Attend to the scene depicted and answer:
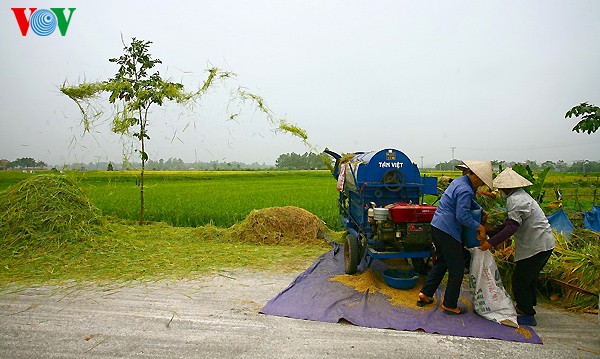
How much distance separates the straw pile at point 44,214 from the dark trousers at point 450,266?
6807 mm

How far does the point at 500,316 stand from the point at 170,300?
3952 mm

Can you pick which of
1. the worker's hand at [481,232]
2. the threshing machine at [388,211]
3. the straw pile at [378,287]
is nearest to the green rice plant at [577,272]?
the worker's hand at [481,232]

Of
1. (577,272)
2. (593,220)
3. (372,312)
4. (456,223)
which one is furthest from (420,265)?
(593,220)

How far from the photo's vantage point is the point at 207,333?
3912 millimetres

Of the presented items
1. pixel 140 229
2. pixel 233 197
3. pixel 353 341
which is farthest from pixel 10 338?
pixel 233 197

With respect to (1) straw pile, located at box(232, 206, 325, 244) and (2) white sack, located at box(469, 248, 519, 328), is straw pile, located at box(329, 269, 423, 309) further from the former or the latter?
(1) straw pile, located at box(232, 206, 325, 244)

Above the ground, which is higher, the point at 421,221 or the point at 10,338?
the point at 421,221

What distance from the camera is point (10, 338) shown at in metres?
3.74

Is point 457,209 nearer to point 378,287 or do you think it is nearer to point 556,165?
point 378,287

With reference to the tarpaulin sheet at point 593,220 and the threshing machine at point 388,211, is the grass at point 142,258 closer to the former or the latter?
the threshing machine at point 388,211

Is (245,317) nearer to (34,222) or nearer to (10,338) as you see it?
(10,338)

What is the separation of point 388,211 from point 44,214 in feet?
23.0

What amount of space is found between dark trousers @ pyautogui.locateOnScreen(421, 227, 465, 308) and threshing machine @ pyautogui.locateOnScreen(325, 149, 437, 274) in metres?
0.53

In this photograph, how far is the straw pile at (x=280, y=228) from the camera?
8.56 metres
